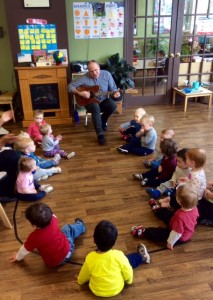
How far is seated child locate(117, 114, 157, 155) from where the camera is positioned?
318cm

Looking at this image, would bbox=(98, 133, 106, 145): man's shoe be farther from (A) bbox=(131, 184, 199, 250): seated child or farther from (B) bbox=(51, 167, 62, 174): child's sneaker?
(A) bbox=(131, 184, 199, 250): seated child

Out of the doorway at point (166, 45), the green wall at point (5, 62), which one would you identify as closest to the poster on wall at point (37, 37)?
the green wall at point (5, 62)

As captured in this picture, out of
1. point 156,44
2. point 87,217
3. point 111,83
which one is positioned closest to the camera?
point 87,217

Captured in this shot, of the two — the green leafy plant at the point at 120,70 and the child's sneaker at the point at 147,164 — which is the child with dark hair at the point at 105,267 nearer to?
the child's sneaker at the point at 147,164

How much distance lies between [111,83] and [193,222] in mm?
2525

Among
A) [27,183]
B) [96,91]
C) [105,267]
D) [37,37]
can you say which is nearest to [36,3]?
[37,37]

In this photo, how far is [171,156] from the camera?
2594 millimetres

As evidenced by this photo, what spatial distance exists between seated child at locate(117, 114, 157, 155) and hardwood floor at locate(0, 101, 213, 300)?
0.09m

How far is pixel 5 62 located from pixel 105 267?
12.8 feet

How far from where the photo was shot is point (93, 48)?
4504 mm

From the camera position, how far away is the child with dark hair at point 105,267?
1.55m

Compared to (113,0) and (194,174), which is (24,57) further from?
(194,174)

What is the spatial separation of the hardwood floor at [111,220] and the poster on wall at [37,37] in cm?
135

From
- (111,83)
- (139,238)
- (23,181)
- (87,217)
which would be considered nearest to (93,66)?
(111,83)
